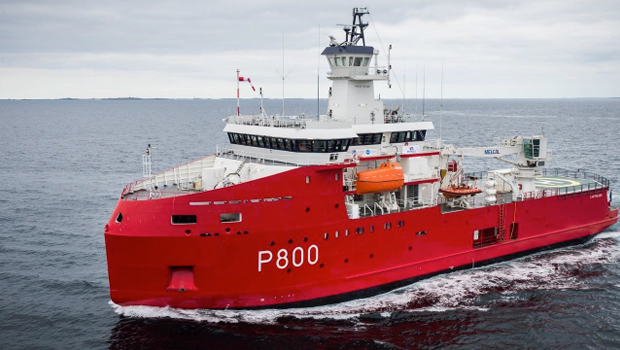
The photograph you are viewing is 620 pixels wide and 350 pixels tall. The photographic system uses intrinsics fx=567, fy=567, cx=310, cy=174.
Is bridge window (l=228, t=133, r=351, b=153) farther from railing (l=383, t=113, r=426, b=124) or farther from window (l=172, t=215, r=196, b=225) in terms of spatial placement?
window (l=172, t=215, r=196, b=225)

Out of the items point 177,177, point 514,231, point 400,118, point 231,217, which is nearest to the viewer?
point 231,217

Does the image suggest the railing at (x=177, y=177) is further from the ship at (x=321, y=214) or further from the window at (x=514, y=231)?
the window at (x=514, y=231)

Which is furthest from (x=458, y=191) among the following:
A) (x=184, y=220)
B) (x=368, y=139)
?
(x=184, y=220)

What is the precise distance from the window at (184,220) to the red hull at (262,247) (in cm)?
19

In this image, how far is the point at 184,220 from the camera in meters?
19.4

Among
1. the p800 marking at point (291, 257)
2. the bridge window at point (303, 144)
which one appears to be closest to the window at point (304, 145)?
the bridge window at point (303, 144)

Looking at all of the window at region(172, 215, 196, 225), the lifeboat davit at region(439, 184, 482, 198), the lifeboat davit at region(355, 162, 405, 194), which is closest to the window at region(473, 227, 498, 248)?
the lifeboat davit at region(439, 184, 482, 198)

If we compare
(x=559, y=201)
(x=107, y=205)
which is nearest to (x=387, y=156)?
(x=559, y=201)

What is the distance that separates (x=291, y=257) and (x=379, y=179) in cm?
461

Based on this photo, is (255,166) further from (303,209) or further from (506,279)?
(506,279)

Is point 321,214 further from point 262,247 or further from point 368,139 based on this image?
point 368,139

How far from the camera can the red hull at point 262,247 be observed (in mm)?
19297

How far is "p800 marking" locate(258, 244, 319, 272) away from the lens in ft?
66.4

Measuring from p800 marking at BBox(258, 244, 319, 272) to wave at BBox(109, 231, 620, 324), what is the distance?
6.00ft
